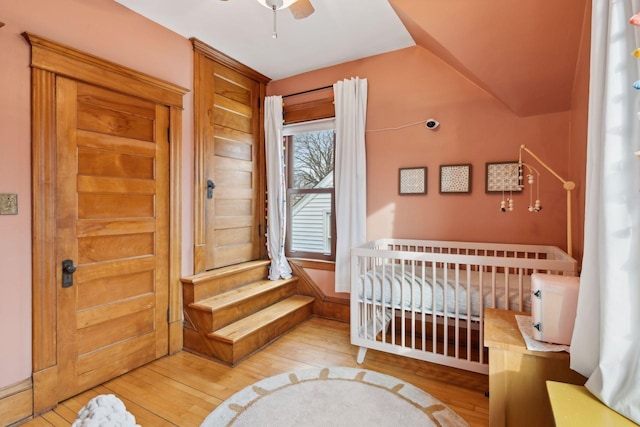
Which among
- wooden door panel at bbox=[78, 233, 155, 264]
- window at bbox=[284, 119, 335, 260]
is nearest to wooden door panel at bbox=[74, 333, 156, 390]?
wooden door panel at bbox=[78, 233, 155, 264]

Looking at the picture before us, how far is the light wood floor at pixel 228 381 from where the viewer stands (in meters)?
1.84

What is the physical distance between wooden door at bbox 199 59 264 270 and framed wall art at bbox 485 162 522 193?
229 centimetres

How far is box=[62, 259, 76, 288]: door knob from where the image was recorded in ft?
6.52

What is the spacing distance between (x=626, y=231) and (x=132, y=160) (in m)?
2.74

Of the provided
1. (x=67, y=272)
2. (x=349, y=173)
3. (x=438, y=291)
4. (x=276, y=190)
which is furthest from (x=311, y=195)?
(x=67, y=272)

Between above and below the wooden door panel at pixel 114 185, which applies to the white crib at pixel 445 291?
below

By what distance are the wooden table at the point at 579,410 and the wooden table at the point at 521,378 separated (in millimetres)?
231

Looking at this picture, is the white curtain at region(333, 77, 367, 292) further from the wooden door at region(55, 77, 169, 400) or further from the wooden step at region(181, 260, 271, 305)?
the wooden door at region(55, 77, 169, 400)

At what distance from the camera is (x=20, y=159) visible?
5.98 ft

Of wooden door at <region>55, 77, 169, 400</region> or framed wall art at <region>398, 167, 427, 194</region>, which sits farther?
framed wall art at <region>398, 167, 427, 194</region>

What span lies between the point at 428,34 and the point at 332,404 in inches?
95.0

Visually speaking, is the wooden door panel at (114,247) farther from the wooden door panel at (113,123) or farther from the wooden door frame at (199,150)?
the wooden door panel at (113,123)

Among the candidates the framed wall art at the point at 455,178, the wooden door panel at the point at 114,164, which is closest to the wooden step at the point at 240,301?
the wooden door panel at the point at 114,164

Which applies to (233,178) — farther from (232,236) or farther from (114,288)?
(114,288)
